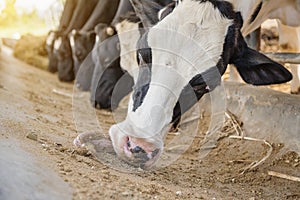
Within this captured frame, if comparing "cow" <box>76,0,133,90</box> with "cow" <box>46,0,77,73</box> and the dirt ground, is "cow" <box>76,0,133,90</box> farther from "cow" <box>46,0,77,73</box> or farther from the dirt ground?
"cow" <box>46,0,77,73</box>

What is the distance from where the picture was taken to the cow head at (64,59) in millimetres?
7203

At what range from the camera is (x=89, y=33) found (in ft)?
21.2

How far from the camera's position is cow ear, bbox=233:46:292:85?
110 inches

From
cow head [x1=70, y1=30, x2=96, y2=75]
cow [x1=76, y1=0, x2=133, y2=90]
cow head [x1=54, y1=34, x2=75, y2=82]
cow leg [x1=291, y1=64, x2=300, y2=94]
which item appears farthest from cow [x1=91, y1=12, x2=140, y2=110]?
cow head [x1=54, y1=34, x2=75, y2=82]

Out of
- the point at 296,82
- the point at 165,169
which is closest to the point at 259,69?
the point at 165,169

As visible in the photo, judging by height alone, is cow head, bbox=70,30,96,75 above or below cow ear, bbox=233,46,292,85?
below

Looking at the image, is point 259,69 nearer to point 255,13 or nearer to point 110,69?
point 255,13

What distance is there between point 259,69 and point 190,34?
567mm

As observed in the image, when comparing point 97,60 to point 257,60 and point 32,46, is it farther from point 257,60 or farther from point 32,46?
point 32,46

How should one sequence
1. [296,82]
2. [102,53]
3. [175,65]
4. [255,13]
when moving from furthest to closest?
[102,53] < [296,82] < [255,13] < [175,65]

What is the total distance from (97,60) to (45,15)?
24.2 ft

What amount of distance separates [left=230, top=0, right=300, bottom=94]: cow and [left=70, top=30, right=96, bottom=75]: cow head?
2.73m

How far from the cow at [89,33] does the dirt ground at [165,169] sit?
2.84 metres

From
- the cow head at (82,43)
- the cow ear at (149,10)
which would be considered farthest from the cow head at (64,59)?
the cow ear at (149,10)
